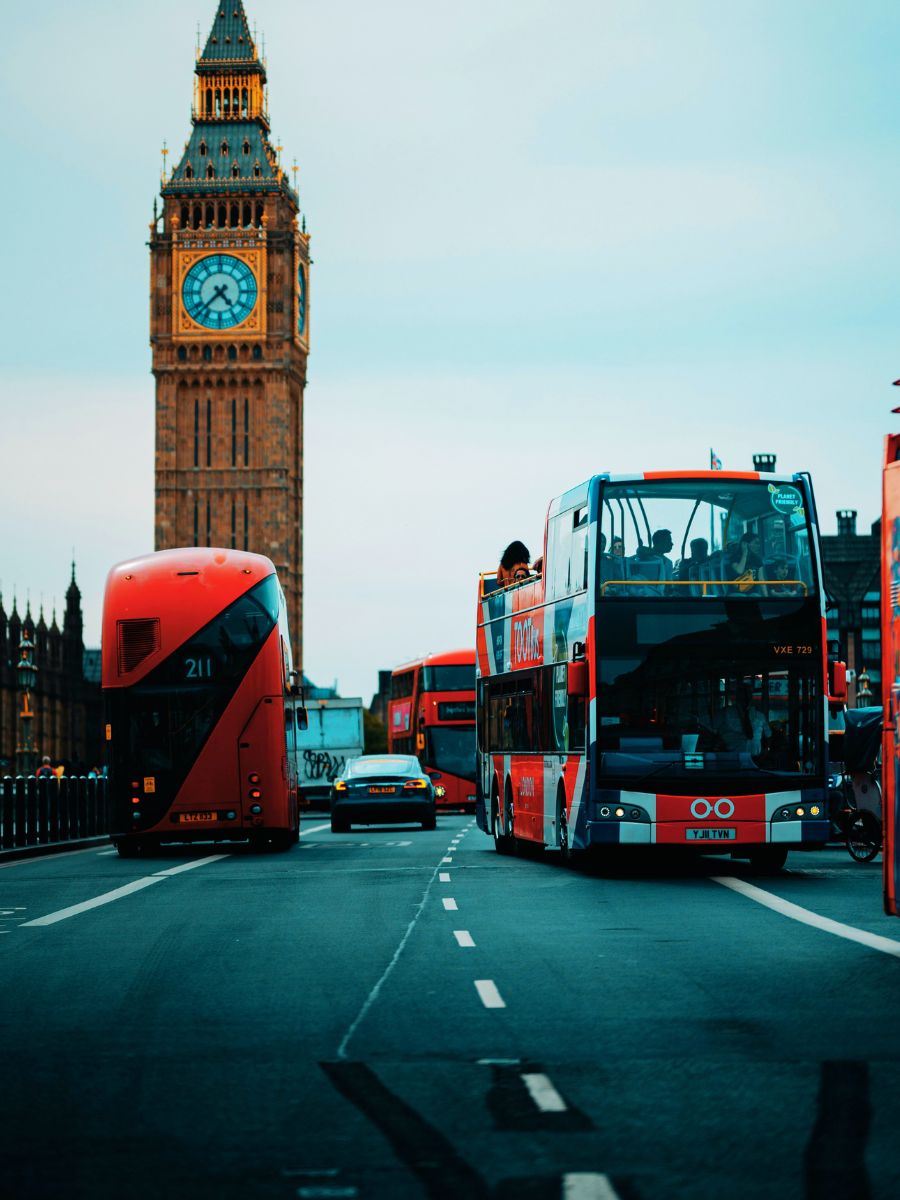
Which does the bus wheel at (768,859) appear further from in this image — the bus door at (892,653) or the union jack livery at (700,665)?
the bus door at (892,653)

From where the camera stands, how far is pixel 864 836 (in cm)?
2428

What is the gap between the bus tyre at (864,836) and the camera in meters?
24.0

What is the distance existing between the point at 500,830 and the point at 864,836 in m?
5.78

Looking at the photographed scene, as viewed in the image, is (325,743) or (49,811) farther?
(325,743)

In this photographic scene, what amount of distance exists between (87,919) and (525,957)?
5.12 metres

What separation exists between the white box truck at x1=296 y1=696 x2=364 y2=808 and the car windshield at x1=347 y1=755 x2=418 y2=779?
2429cm

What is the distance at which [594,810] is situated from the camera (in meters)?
20.8

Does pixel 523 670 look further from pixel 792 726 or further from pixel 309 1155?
pixel 309 1155

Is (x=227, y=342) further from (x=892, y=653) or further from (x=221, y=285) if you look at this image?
(x=892, y=653)

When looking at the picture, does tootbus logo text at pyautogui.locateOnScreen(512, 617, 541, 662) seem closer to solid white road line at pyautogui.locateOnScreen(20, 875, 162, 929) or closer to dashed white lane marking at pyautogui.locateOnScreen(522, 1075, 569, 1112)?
solid white road line at pyautogui.locateOnScreen(20, 875, 162, 929)

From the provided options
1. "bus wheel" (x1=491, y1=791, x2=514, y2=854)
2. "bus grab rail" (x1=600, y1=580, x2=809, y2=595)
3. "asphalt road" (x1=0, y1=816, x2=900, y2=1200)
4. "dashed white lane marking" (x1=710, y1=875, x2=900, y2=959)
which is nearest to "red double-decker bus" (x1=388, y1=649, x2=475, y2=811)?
"bus wheel" (x1=491, y1=791, x2=514, y2=854)

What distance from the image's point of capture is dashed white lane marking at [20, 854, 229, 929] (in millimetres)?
16883

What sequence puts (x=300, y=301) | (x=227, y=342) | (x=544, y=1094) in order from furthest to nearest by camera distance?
1. (x=300, y=301)
2. (x=227, y=342)
3. (x=544, y=1094)

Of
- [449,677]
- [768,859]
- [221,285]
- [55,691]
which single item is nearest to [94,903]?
[768,859]
